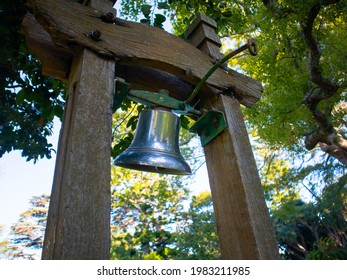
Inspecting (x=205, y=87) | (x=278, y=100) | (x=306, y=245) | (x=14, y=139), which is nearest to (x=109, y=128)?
(x=205, y=87)

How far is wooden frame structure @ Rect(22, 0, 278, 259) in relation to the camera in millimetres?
776

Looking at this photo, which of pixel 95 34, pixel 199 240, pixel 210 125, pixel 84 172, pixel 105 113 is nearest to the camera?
pixel 84 172

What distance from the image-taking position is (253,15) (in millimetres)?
4707

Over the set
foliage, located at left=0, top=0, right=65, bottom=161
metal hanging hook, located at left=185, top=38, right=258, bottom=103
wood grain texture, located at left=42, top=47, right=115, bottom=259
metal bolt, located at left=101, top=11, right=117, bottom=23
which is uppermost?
foliage, located at left=0, top=0, right=65, bottom=161

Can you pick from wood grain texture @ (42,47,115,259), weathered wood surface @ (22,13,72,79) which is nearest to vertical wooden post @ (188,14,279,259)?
wood grain texture @ (42,47,115,259)

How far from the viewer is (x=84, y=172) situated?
0.82 meters

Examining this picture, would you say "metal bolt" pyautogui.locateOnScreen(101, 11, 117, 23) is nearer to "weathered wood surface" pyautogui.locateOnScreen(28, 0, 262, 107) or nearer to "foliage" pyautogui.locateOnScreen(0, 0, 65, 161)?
"weathered wood surface" pyautogui.locateOnScreen(28, 0, 262, 107)

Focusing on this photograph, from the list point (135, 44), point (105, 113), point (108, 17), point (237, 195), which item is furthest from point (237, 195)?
point (108, 17)

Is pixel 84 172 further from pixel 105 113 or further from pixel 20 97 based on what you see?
pixel 20 97

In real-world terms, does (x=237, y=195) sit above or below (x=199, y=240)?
below

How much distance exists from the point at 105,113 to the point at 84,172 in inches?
9.6

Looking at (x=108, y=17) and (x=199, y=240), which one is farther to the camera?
(x=199, y=240)

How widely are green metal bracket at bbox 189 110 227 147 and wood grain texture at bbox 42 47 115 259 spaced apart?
481 millimetres
